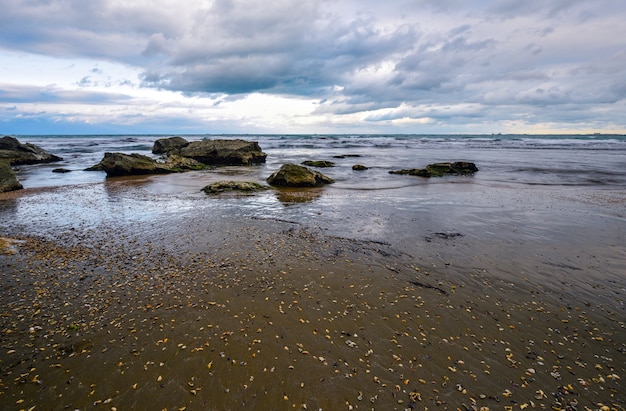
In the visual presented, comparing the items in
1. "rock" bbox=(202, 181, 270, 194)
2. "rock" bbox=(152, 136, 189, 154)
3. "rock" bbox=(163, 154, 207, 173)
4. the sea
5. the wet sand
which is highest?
"rock" bbox=(152, 136, 189, 154)

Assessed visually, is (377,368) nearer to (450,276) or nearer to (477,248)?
(450,276)

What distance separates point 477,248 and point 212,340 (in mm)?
8081

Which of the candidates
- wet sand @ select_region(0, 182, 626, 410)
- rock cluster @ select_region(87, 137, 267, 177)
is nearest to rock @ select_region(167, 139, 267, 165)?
rock cluster @ select_region(87, 137, 267, 177)

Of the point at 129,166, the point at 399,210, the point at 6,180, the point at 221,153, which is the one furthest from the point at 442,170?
the point at 6,180

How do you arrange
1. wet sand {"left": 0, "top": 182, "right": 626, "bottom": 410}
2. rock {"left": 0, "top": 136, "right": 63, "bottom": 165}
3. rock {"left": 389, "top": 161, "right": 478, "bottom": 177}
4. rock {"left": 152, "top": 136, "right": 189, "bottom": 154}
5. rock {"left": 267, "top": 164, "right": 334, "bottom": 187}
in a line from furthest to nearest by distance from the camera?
rock {"left": 152, "top": 136, "right": 189, "bottom": 154}, rock {"left": 0, "top": 136, "right": 63, "bottom": 165}, rock {"left": 389, "top": 161, "right": 478, "bottom": 177}, rock {"left": 267, "top": 164, "right": 334, "bottom": 187}, wet sand {"left": 0, "top": 182, "right": 626, "bottom": 410}

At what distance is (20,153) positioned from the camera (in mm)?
39375

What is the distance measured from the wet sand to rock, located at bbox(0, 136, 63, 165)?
127ft

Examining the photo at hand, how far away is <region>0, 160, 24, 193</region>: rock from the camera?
19.9m

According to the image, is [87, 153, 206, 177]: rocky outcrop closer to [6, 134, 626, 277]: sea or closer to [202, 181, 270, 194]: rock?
[6, 134, 626, 277]: sea

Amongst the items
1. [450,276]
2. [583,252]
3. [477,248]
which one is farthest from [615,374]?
[583,252]

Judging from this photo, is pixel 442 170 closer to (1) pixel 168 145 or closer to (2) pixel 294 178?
(2) pixel 294 178

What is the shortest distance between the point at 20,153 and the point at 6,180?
25.6 meters

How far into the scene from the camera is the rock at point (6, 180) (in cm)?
1986

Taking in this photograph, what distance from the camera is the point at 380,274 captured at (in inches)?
324
